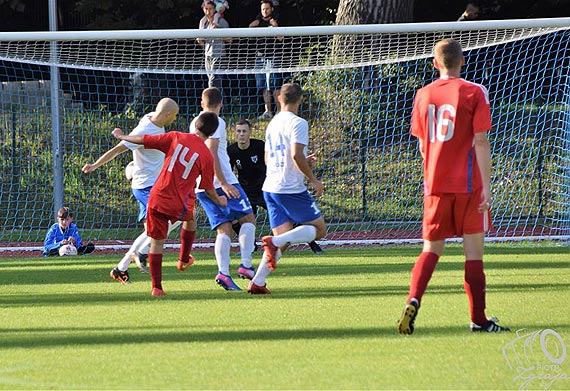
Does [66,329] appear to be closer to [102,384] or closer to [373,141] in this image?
[102,384]

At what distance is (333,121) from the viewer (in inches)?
667

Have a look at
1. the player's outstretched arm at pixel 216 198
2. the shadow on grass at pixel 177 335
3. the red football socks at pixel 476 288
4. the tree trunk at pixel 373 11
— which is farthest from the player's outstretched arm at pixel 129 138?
the tree trunk at pixel 373 11

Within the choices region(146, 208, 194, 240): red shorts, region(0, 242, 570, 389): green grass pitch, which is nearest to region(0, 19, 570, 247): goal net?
region(0, 242, 570, 389): green grass pitch

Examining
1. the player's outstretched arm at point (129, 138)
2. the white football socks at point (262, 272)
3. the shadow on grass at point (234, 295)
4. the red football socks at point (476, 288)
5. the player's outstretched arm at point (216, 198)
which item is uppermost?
the player's outstretched arm at point (129, 138)

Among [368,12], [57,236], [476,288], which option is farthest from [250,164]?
[476,288]

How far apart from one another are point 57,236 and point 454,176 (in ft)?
29.8

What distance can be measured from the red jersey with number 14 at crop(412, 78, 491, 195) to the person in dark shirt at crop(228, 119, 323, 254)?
23.2 feet

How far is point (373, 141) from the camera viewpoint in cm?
1683

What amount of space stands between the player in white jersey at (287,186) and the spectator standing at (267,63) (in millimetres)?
5363

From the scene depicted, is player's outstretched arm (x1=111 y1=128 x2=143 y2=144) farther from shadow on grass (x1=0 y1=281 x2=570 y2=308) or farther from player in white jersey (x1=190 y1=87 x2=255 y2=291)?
shadow on grass (x1=0 y1=281 x2=570 y2=308)

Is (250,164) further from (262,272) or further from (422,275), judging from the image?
(422,275)

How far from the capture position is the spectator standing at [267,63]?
16.0 m

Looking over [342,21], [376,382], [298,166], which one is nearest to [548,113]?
[342,21]

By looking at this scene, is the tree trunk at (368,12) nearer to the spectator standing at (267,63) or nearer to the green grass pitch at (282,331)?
the spectator standing at (267,63)
